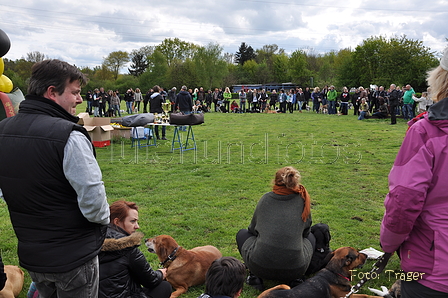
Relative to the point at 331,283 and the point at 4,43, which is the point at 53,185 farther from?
the point at 4,43

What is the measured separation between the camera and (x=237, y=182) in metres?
7.63

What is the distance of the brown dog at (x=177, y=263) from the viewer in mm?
3592

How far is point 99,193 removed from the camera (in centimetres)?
190

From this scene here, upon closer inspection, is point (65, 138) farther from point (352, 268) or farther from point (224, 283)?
point (352, 268)

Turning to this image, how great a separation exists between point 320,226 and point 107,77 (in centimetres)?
6902

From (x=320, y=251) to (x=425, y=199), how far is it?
97.6 inches

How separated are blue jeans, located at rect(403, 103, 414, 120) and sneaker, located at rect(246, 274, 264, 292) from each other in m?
17.5

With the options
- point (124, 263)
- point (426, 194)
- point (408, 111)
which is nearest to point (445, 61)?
point (426, 194)

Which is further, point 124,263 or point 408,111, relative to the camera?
point 408,111

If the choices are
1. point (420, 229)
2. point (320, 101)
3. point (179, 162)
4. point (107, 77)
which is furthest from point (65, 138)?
point (107, 77)

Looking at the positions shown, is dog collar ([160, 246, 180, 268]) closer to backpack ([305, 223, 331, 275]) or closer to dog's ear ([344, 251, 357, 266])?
backpack ([305, 223, 331, 275])

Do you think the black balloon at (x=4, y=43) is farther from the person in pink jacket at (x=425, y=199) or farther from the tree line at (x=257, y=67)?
the tree line at (x=257, y=67)

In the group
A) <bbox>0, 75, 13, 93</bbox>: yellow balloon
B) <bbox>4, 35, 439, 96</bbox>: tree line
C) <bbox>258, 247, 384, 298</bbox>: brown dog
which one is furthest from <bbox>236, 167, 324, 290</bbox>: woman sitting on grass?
<bbox>4, 35, 439, 96</bbox>: tree line

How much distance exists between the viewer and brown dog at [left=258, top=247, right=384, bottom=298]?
2.92 meters
